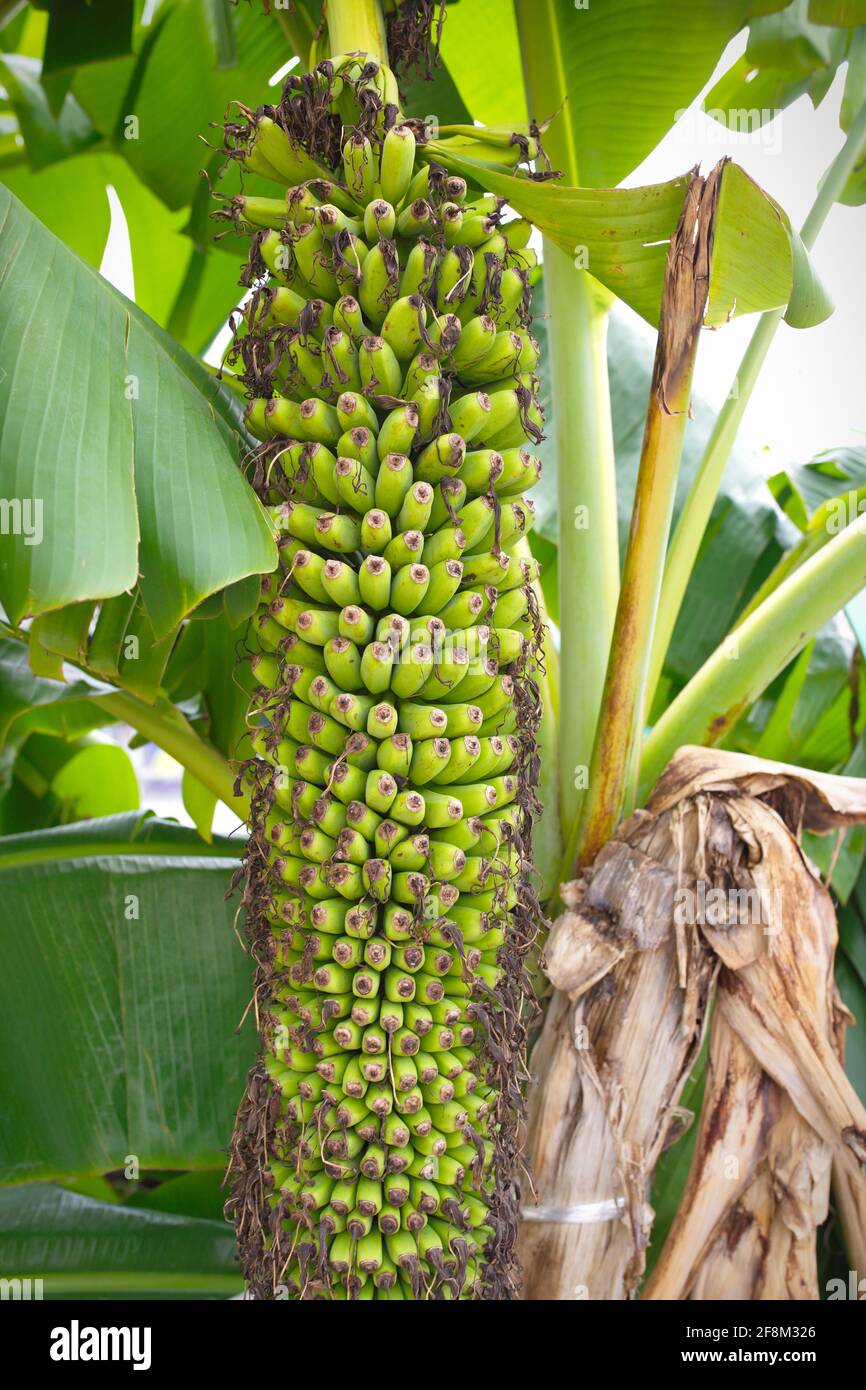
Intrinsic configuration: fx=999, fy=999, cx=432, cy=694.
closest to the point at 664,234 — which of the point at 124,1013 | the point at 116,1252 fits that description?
the point at 124,1013

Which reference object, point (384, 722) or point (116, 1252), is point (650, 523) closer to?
point (384, 722)

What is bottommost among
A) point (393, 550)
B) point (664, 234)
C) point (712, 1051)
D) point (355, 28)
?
point (712, 1051)

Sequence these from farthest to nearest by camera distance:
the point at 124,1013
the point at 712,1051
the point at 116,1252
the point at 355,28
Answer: the point at 116,1252 → the point at 124,1013 → the point at 712,1051 → the point at 355,28

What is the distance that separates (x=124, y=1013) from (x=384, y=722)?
57cm

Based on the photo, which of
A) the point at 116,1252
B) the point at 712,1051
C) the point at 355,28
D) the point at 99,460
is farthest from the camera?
the point at 116,1252

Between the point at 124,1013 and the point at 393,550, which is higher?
the point at 393,550

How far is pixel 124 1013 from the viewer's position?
3.38 feet

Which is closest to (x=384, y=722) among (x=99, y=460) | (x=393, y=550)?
(x=393, y=550)

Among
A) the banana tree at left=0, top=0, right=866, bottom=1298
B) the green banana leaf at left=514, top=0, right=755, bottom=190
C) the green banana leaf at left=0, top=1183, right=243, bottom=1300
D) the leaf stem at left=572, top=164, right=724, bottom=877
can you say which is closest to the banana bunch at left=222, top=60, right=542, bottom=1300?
the banana tree at left=0, top=0, right=866, bottom=1298

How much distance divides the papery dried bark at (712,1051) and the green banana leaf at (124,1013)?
0.35m

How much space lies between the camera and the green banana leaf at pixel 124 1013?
3.36 ft

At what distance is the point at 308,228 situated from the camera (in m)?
0.66

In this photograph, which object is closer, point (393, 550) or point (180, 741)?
point (393, 550)
